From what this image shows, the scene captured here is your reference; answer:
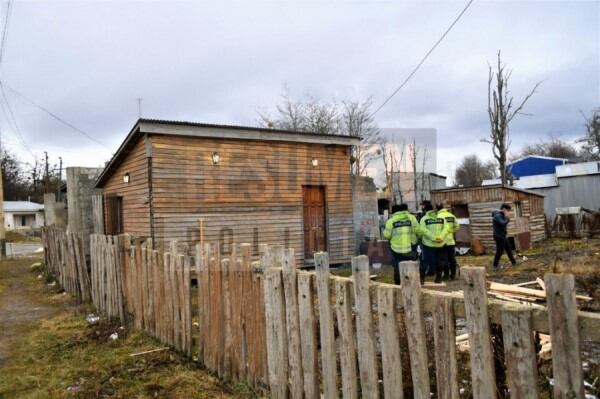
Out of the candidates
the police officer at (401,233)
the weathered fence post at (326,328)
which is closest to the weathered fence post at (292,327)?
the weathered fence post at (326,328)

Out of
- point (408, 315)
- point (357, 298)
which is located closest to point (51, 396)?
point (357, 298)

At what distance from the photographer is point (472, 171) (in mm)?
64750

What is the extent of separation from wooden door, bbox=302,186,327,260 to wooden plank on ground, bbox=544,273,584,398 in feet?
37.9

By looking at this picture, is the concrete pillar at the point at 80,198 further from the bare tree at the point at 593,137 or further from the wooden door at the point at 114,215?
the bare tree at the point at 593,137

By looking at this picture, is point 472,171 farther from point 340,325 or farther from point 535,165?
point 340,325

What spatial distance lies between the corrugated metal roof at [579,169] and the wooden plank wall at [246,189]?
20176mm

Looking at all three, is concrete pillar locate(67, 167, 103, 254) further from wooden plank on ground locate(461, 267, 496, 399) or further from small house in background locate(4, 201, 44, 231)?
small house in background locate(4, 201, 44, 231)

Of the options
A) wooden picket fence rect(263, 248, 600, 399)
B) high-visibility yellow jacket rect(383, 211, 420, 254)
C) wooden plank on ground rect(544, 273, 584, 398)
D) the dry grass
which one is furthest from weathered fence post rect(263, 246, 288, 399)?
high-visibility yellow jacket rect(383, 211, 420, 254)

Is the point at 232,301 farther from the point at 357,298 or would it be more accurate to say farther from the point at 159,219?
the point at 159,219

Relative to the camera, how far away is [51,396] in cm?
439

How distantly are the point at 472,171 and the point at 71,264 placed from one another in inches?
2511

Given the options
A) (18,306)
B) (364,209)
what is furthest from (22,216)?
(364,209)

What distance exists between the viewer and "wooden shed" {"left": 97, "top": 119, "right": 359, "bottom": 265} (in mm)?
10930

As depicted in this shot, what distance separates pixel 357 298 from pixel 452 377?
2.59ft
